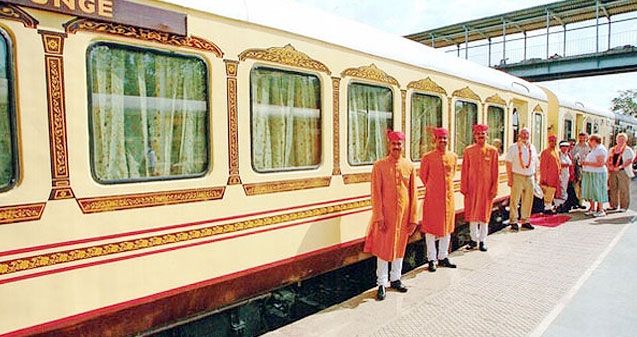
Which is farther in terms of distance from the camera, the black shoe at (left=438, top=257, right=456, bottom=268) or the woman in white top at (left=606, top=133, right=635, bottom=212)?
the woman in white top at (left=606, top=133, right=635, bottom=212)

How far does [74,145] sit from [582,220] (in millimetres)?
8465

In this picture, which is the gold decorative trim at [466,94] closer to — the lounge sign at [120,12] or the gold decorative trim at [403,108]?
the gold decorative trim at [403,108]

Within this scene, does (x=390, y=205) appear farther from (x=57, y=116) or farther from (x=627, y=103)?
(x=627, y=103)

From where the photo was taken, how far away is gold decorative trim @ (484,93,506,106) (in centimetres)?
687

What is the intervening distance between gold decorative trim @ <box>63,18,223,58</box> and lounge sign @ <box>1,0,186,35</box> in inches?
1.2

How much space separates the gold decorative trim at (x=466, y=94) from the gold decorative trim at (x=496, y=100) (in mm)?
408

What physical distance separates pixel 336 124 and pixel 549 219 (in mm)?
6047

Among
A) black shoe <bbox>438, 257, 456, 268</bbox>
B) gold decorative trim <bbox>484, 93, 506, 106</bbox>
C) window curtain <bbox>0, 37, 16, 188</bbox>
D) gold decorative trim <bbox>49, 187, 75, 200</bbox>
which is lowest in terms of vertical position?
black shoe <bbox>438, 257, 456, 268</bbox>

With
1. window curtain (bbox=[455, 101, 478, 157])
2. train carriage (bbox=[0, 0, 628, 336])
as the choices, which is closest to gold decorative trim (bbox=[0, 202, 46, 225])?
train carriage (bbox=[0, 0, 628, 336])

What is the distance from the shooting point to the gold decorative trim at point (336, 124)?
13.3 ft

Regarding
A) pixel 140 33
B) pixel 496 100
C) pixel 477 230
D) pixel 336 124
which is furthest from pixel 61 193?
pixel 496 100

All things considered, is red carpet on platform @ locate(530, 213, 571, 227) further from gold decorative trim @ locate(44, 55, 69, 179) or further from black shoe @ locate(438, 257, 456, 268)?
gold decorative trim @ locate(44, 55, 69, 179)

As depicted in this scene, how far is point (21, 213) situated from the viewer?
2264 mm

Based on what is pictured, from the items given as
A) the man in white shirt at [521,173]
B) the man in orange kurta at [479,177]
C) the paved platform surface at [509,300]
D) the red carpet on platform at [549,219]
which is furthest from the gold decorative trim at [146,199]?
the red carpet on platform at [549,219]
